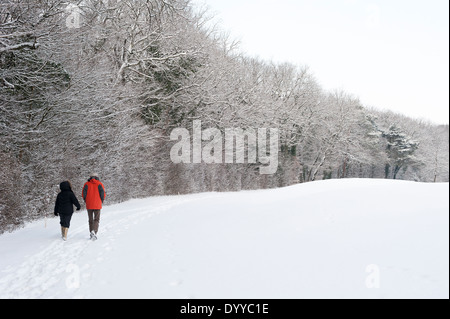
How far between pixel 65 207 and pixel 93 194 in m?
0.78

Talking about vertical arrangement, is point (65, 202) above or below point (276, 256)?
above

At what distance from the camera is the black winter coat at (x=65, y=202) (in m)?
7.50

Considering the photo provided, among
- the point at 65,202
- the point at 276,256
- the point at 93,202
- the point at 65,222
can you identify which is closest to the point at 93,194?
the point at 93,202

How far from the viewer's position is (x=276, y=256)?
476 centimetres

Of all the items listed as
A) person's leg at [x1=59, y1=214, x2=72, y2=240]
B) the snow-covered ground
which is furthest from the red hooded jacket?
the snow-covered ground

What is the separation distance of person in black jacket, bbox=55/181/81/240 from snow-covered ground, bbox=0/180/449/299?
40cm

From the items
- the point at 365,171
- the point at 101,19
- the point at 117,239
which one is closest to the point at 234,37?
the point at 101,19

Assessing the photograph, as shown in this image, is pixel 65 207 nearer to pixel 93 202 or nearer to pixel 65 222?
pixel 65 222

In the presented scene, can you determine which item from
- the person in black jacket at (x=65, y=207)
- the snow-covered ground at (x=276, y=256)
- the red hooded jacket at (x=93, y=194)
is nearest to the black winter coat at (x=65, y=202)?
the person in black jacket at (x=65, y=207)

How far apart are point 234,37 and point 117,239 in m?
24.1

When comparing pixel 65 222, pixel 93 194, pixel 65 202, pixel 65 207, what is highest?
pixel 93 194

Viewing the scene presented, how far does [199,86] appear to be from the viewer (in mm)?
20781

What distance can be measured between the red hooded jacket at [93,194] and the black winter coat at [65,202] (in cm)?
27
